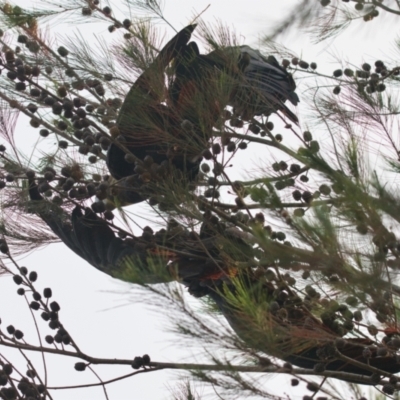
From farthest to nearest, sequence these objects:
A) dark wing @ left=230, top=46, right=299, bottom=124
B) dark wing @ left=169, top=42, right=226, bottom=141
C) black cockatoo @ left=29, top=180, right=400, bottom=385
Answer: dark wing @ left=230, top=46, right=299, bottom=124, dark wing @ left=169, top=42, right=226, bottom=141, black cockatoo @ left=29, top=180, right=400, bottom=385

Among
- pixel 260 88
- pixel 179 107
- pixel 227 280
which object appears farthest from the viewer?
pixel 260 88

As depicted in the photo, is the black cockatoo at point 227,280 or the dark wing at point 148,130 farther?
the dark wing at point 148,130

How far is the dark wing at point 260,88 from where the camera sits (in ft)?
7.22

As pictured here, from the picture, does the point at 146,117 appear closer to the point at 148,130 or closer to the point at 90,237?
the point at 148,130

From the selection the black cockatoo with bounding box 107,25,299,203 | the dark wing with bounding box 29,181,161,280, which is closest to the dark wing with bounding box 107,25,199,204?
the black cockatoo with bounding box 107,25,299,203

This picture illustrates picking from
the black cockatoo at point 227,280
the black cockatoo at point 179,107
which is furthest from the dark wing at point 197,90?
the black cockatoo at point 227,280

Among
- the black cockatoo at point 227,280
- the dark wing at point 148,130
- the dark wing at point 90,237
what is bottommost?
the black cockatoo at point 227,280

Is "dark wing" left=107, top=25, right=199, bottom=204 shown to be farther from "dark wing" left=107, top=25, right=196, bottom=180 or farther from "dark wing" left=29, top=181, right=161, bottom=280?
"dark wing" left=29, top=181, right=161, bottom=280

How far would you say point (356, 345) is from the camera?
1.77 metres

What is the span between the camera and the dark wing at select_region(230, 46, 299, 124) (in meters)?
2.20

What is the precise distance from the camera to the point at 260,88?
225 centimetres

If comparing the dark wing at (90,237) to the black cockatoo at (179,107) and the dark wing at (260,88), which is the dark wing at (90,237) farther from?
the dark wing at (260,88)

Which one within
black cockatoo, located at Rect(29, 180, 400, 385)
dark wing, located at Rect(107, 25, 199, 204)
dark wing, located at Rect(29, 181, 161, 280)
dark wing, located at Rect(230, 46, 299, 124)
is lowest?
black cockatoo, located at Rect(29, 180, 400, 385)

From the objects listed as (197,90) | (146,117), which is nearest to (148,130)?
(146,117)
